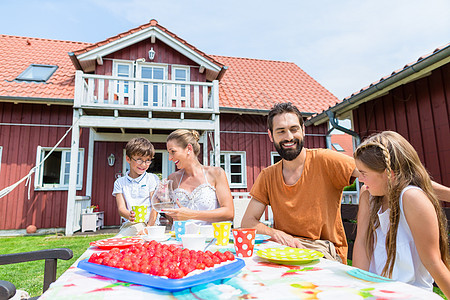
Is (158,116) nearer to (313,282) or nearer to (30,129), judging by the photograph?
(30,129)

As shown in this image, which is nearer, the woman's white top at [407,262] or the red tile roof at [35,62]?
the woman's white top at [407,262]

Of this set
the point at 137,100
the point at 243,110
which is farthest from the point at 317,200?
the point at 243,110

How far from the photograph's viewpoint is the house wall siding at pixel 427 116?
432cm

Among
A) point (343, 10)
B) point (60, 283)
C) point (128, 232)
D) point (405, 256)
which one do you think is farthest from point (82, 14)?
point (405, 256)

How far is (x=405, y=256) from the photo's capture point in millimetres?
1159

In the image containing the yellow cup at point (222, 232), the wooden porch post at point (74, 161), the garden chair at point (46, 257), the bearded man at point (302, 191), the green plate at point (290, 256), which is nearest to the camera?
the green plate at point (290, 256)

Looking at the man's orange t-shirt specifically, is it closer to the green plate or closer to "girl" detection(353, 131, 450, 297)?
"girl" detection(353, 131, 450, 297)

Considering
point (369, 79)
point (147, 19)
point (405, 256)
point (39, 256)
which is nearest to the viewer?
point (405, 256)

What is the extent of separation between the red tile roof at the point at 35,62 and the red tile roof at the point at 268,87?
536cm

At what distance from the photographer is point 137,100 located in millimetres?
7250

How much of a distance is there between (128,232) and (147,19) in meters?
8.76

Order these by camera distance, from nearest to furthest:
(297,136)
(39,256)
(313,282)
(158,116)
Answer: (313,282)
(39,256)
(297,136)
(158,116)

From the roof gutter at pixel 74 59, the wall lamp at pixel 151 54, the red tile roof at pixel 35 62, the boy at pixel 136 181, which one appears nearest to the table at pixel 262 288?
the boy at pixel 136 181

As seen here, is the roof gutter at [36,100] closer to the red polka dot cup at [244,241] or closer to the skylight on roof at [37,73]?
the skylight on roof at [37,73]
